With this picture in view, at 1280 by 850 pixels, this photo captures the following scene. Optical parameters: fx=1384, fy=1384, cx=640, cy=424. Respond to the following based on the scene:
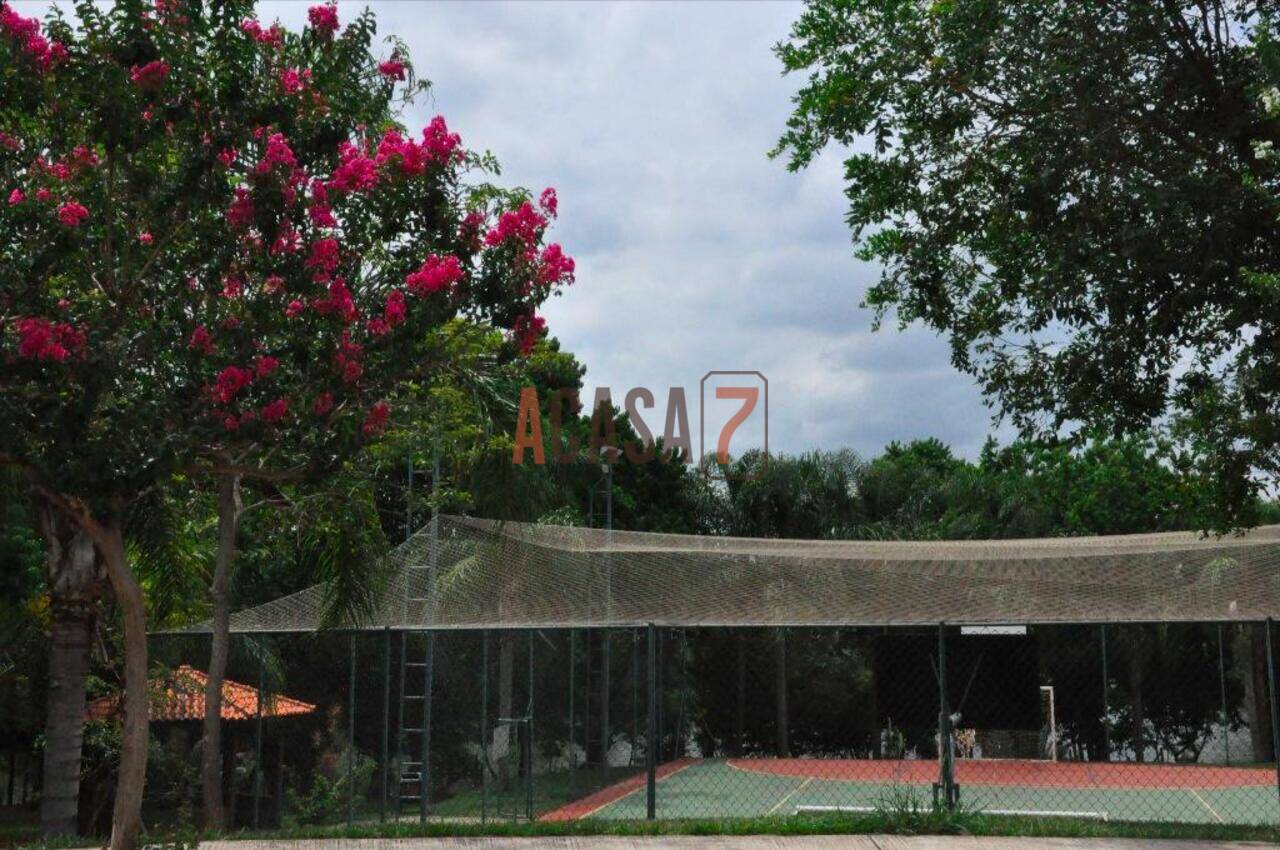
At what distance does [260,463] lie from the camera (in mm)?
8227

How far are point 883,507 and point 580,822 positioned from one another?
20.5m

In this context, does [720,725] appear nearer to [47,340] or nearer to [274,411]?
[274,411]

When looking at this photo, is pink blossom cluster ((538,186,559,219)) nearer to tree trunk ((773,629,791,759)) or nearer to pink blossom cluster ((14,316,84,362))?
pink blossom cluster ((14,316,84,362))

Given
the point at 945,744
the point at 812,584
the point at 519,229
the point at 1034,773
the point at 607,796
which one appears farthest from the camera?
the point at 1034,773

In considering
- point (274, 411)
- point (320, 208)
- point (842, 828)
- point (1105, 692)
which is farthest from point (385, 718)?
point (1105, 692)

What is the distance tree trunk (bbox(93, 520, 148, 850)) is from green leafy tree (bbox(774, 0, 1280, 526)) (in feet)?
20.1

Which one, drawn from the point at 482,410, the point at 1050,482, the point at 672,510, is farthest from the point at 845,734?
the point at 1050,482

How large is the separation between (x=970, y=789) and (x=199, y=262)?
10.7m

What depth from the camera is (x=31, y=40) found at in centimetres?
703

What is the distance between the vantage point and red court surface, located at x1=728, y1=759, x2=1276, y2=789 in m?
16.5

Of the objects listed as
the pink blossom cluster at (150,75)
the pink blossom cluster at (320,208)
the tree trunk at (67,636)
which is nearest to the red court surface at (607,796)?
the tree trunk at (67,636)

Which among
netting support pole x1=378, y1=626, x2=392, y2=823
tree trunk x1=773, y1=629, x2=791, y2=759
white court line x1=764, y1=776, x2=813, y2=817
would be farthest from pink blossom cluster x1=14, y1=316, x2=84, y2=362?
tree trunk x1=773, y1=629, x2=791, y2=759

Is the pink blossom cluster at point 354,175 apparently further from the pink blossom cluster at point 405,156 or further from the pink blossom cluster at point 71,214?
the pink blossom cluster at point 71,214

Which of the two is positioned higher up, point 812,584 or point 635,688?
point 812,584
